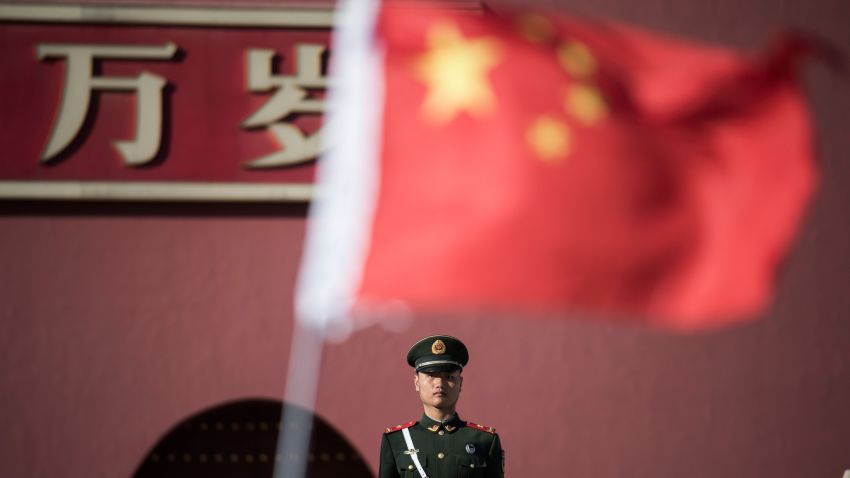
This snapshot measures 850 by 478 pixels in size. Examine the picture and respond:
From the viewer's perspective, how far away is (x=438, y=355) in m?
2.94

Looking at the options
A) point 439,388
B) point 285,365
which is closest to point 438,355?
point 439,388

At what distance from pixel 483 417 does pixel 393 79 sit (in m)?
1.94

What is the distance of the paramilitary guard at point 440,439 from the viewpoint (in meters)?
2.87

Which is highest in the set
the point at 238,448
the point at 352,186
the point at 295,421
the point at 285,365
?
the point at 352,186

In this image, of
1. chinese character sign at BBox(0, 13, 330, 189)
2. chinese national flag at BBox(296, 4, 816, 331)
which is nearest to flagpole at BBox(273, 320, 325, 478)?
chinese character sign at BBox(0, 13, 330, 189)

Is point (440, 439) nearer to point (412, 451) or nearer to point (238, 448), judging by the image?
point (412, 451)

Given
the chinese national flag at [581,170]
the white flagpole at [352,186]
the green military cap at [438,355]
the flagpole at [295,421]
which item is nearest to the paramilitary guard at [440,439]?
the green military cap at [438,355]

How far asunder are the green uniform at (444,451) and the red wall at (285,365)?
73 centimetres

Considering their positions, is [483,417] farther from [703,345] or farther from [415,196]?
[415,196]

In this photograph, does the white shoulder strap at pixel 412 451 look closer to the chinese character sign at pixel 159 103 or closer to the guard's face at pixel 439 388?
the guard's face at pixel 439 388

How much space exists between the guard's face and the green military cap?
21 millimetres

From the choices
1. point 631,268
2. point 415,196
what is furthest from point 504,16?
point 631,268

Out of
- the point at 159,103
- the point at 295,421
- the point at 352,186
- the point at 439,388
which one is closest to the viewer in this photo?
the point at 352,186

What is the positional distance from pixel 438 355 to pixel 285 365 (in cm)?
89
